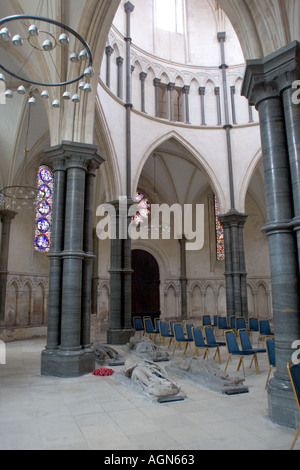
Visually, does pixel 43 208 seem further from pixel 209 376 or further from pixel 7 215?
pixel 209 376

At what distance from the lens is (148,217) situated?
20.0 meters

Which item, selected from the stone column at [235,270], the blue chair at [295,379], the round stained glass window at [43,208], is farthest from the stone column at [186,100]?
the blue chair at [295,379]

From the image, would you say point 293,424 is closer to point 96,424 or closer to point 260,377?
point 96,424

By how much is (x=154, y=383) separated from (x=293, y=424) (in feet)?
7.46

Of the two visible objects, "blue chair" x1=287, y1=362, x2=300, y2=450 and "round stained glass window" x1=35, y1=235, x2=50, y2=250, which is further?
"round stained glass window" x1=35, y1=235, x2=50, y2=250

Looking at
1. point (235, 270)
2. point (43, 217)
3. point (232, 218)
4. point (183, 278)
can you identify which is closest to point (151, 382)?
point (235, 270)

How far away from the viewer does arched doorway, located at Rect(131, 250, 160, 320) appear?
747 inches

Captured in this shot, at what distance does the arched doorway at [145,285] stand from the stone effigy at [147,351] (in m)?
8.03

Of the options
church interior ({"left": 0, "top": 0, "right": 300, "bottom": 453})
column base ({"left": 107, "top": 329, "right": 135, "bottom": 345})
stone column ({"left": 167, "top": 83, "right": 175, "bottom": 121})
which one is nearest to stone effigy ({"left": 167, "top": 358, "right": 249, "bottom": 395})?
church interior ({"left": 0, "top": 0, "right": 300, "bottom": 453})

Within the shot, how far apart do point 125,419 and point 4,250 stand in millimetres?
11838

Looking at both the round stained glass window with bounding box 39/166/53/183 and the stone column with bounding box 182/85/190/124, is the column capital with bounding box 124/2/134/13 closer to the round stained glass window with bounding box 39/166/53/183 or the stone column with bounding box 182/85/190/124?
the stone column with bounding box 182/85/190/124

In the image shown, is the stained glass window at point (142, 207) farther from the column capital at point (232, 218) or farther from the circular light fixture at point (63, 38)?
the circular light fixture at point (63, 38)

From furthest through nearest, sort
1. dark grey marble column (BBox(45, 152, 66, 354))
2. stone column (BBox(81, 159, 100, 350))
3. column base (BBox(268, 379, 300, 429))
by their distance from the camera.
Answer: stone column (BBox(81, 159, 100, 350)), dark grey marble column (BBox(45, 152, 66, 354)), column base (BBox(268, 379, 300, 429))

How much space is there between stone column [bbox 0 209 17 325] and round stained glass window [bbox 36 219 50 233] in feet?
4.94
